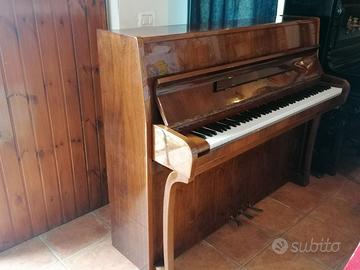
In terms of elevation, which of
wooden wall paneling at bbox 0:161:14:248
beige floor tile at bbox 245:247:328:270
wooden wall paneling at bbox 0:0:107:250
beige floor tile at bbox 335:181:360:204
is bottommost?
beige floor tile at bbox 245:247:328:270

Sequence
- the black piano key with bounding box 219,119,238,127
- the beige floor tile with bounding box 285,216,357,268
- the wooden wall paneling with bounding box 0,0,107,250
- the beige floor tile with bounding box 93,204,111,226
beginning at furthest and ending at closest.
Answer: the beige floor tile with bounding box 93,204,111,226 < the beige floor tile with bounding box 285,216,357,268 < the wooden wall paneling with bounding box 0,0,107,250 < the black piano key with bounding box 219,119,238,127

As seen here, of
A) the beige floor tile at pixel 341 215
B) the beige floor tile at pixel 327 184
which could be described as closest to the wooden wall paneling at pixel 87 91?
the beige floor tile at pixel 341 215

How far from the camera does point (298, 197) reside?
234 cm

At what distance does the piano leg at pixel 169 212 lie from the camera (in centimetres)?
137

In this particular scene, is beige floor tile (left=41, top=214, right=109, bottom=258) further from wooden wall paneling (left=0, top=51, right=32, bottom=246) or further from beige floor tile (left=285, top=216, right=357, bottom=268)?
beige floor tile (left=285, top=216, right=357, bottom=268)

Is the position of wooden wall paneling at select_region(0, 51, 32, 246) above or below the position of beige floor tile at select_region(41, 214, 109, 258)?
above

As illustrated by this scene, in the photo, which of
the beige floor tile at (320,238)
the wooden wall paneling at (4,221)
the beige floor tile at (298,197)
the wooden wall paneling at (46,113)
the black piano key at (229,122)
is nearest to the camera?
the black piano key at (229,122)

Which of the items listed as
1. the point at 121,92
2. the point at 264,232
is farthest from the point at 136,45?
the point at 264,232

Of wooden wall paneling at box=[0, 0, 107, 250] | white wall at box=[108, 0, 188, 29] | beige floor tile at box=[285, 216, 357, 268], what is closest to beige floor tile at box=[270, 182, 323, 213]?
beige floor tile at box=[285, 216, 357, 268]

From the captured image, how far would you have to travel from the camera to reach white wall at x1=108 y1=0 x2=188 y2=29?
73.1 inches

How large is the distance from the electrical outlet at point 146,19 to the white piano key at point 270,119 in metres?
0.89

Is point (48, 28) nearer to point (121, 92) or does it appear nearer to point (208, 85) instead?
point (121, 92)

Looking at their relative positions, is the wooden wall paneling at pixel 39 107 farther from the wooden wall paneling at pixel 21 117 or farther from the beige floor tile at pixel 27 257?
the beige floor tile at pixel 27 257

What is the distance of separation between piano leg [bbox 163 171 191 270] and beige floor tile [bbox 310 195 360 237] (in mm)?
1051
